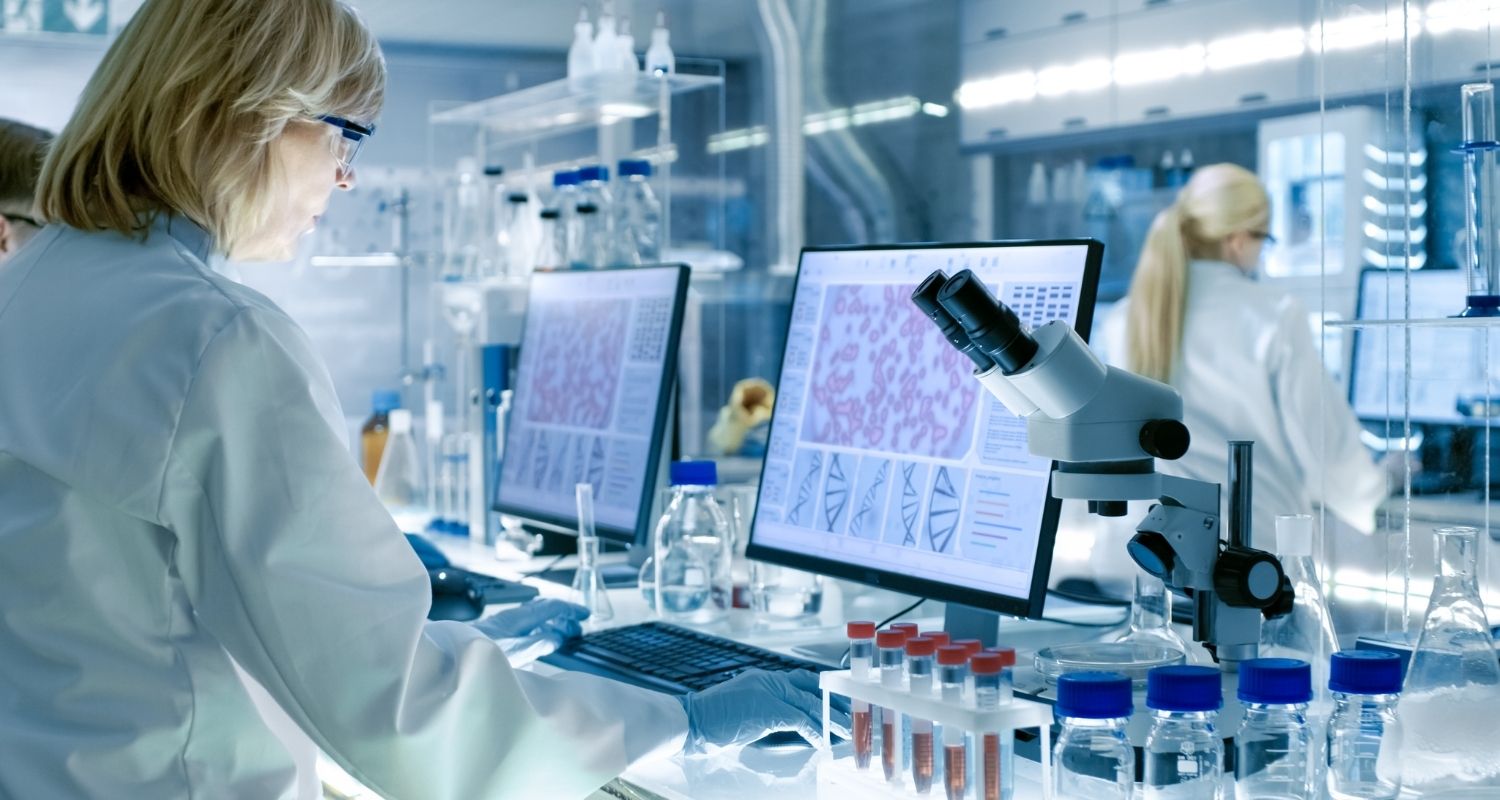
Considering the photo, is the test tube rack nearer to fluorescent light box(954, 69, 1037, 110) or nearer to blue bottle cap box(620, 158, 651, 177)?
blue bottle cap box(620, 158, 651, 177)

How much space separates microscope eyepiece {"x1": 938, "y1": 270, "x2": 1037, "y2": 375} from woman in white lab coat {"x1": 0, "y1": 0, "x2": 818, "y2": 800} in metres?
0.43

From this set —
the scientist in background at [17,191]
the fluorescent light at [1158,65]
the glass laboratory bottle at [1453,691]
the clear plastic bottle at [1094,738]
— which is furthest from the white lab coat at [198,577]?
the fluorescent light at [1158,65]

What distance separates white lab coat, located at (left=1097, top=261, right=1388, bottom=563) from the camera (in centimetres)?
300

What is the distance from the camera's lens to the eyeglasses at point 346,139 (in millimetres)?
1225

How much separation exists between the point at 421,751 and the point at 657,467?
0.96 meters

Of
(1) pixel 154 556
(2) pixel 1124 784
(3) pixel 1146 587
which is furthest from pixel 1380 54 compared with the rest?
(1) pixel 154 556

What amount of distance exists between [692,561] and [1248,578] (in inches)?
39.6

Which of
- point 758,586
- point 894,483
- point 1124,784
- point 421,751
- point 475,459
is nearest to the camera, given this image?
point 1124,784

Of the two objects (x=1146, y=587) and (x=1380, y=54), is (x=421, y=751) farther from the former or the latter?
(x=1380, y=54)

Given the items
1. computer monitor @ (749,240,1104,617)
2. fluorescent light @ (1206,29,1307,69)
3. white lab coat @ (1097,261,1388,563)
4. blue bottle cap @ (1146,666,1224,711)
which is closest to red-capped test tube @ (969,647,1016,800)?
blue bottle cap @ (1146,666,1224,711)

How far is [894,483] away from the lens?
1.50 metres

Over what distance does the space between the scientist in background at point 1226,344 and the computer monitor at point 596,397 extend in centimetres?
127

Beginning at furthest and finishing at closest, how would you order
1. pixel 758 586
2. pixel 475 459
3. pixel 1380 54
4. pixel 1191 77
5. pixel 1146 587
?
pixel 1191 77 < pixel 475 459 < pixel 758 586 < pixel 1380 54 < pixel 1146 587

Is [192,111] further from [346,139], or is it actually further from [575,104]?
[575,104]
